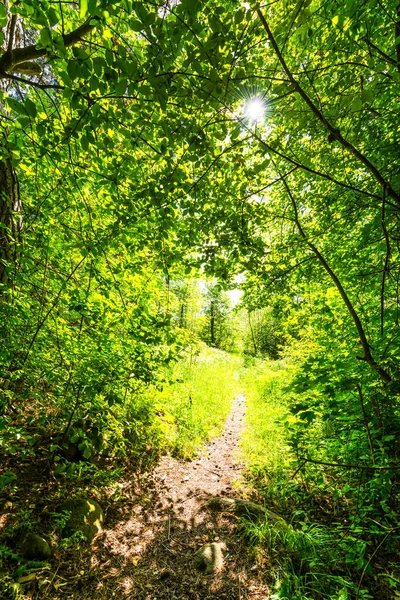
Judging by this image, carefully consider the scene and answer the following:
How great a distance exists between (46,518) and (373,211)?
502cm

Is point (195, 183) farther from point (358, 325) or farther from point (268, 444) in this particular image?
point (268, 444)

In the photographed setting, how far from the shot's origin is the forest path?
2475 millimetres

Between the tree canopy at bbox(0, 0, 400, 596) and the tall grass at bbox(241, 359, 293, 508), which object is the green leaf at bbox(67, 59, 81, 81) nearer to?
the tree canopy at bbox(0, 0, 400, 596)

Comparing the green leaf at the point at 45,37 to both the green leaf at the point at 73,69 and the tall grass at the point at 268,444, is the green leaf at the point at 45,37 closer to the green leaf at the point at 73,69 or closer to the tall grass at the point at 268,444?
the green leaf at the point at 73,69

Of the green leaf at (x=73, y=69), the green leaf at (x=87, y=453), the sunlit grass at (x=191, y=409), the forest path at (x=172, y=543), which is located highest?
the green leaf at (x=73, y=69)

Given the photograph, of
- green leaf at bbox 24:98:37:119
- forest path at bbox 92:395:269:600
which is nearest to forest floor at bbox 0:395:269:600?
forest path at bbox 92:395:269:600

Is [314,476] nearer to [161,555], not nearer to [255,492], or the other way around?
[255,492]

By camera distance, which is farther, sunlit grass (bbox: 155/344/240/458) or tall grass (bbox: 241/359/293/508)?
sunlit grass (bbox: 155/344/240/458)

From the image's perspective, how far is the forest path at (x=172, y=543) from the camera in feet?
Answer: 8.12

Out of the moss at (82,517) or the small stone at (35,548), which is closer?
the small stone at (35,548)

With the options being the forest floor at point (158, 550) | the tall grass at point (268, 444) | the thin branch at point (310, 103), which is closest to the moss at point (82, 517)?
the forest floor at point (158, 550)

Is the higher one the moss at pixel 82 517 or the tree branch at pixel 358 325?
the tree branch at pixel 358 325

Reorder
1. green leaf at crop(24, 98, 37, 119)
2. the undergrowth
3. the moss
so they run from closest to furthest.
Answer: green leaf at crop(24, 98, 37, 119) < the undergrowth < the moss

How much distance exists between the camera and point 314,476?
354 cm
